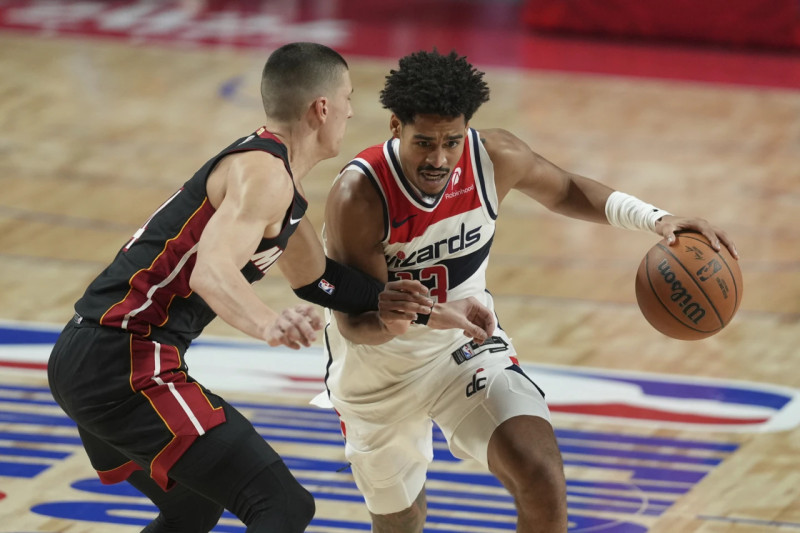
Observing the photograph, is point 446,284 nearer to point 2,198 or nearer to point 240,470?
point 240,470

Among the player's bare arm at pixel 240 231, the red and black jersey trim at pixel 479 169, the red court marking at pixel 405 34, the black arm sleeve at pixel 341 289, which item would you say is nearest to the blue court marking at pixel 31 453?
the black arm sleeve at pixel 341 289

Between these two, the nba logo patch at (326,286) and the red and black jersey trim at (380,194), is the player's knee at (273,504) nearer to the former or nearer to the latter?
the nba logo patch at (326,286)

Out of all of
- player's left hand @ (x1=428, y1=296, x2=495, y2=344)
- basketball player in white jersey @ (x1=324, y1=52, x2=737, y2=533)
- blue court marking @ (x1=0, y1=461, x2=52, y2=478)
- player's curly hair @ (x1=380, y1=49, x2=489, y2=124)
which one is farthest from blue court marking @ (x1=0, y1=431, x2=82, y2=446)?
player's curly hair @ (x1=380, y1=49, x2=489, y2=124)

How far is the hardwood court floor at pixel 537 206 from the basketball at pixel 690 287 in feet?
3.44

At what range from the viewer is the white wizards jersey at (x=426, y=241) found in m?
4.76

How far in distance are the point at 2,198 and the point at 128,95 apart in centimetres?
326

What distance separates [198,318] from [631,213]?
5.60 feet

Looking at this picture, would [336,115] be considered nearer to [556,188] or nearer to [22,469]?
[556,188]

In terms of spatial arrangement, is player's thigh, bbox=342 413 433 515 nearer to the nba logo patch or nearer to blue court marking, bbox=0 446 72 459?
the nba logo patch

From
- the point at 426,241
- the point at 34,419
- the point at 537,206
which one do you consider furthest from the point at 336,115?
the point at 537,206

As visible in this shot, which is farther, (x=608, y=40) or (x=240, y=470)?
(x=608, y=40)

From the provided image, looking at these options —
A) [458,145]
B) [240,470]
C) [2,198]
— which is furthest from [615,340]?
[2,198]

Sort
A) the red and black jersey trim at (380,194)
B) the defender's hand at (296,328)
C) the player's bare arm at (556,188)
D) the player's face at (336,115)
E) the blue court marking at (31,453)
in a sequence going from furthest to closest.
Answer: the blue court marking at (31,453) → the player's bare arm at (556,188) → the red and black jersey trim at (380,194) → the player's face at (336,115) → the defender's hand at (296,328)

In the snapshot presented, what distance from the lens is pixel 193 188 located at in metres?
4.05
